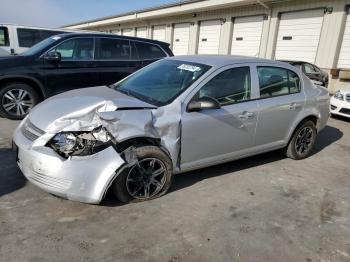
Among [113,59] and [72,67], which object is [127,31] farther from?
[72,67]

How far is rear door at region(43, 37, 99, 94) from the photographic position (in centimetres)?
646

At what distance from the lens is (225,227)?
3240mm

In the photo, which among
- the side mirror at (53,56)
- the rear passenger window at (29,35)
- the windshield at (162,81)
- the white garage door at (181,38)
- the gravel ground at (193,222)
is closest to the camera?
the gravel ground at (193,222)

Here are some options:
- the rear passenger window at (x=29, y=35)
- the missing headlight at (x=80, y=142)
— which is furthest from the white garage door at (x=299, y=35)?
the missing headlight at (x=80, y=142)

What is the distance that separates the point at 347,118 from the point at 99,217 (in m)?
A: 8.33

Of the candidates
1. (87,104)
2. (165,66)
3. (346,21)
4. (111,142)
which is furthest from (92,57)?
(346,21)

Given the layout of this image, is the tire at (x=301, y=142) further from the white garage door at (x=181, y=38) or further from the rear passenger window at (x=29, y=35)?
the white garage door at (x=181, y=38)

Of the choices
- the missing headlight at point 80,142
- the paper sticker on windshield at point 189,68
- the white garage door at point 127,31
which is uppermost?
the white garage door at point 127,31

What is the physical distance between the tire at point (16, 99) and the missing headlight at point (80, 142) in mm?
3532

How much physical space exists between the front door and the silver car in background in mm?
12

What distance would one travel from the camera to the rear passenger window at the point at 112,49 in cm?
704

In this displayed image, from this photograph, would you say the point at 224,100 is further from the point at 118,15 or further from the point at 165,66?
the point at 118,15

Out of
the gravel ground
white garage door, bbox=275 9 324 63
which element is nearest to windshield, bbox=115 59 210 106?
the gravel ground

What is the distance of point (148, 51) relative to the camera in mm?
7699
